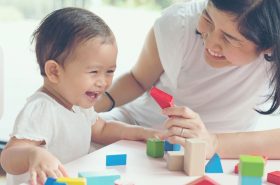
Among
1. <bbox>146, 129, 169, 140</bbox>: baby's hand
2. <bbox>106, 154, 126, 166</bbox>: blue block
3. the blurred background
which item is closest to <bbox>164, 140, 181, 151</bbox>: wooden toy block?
<bbox>146, 129, 169, 140</bbox>: baby's hand

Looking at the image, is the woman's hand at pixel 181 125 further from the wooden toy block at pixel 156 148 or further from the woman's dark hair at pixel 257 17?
the woman's dark hair at pixel 257 17

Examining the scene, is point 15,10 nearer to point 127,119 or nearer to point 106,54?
point 127,119

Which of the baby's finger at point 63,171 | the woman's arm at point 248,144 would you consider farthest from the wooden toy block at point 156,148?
the baby's finger at point 63,171

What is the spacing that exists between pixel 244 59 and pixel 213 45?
74mm

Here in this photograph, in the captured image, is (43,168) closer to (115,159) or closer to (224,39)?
(115,159)

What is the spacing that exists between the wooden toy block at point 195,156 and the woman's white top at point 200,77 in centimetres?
34

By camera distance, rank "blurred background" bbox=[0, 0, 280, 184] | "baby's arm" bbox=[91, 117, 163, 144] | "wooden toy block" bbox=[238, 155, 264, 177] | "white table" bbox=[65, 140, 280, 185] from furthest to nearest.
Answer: "blurred background" bbox=[0, 0, 280, 184] < "baby's arm" bbox=[91, 117, 163, 144] < "white table" bbox=[65, 140, 280, 185] < "wooden toy block" bbox=[238, 155, 264, 177]

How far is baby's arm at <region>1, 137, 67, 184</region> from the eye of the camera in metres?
0.76

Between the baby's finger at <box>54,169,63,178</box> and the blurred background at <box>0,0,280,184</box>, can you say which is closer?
the baby's finger at <box>54,169,63,178</box>

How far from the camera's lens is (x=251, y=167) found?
0.71m

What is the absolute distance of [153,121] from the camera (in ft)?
4.09

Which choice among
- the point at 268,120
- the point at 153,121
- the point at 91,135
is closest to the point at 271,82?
the point at 153,121

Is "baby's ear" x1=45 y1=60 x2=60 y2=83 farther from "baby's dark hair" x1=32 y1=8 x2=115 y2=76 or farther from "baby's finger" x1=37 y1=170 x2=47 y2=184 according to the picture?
"baby's finger" x1=37 y1=170 x2=47 y2=184

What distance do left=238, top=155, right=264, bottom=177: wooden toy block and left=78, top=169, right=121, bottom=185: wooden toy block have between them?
0.62 feet
